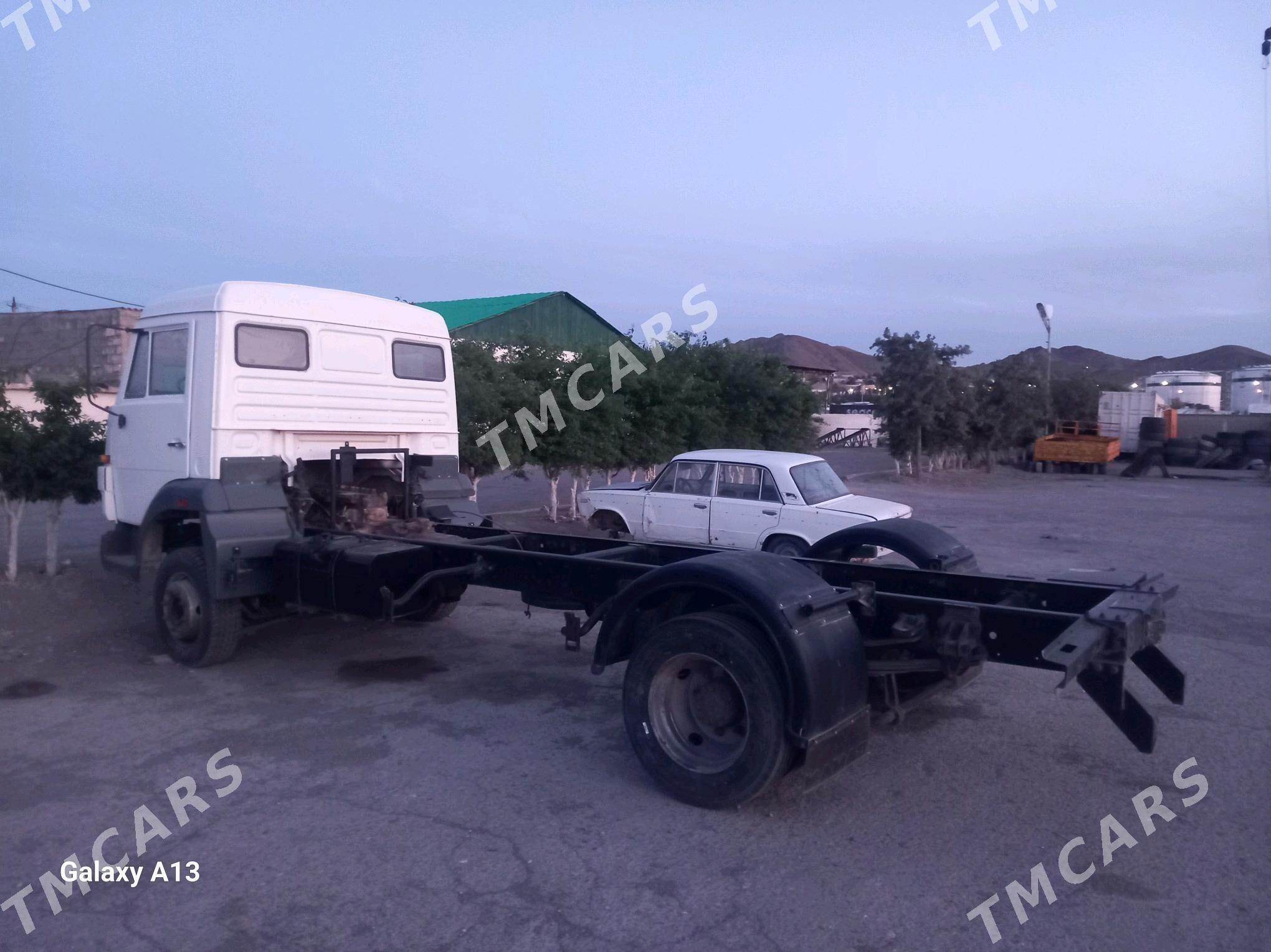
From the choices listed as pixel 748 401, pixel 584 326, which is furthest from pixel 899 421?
pixel 584 326

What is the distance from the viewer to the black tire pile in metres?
35.4

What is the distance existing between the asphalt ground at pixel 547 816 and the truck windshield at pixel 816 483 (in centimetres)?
380

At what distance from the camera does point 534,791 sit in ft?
17.0

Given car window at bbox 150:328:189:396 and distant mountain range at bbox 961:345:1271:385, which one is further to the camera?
distant mountain range at bbox 961:345:1271:385

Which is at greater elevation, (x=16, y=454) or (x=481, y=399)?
(x=481, y=399)

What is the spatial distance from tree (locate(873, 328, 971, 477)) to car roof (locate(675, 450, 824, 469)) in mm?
17632

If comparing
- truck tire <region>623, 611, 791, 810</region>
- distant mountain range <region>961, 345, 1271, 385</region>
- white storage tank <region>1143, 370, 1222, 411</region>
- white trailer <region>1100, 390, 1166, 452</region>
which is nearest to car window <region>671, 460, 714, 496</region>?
truck tire <region>623, 611, 791, 810</region>

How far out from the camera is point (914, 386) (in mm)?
28516

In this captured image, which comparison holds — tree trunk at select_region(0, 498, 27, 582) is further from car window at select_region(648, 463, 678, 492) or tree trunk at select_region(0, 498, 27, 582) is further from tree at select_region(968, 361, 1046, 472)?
tree at select_region(968, 361, 1046, 472)

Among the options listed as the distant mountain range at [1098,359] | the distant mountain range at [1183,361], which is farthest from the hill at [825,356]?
the distant mountain range at [1183,361]

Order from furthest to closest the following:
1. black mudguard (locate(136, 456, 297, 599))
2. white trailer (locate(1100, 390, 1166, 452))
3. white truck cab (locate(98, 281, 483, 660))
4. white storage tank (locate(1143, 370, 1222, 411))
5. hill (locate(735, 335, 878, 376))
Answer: hill (locate(735, 335, 878, 376)) < white storage tank (locate(1143, 370, 1222, 411)) < white trailer (locate(1100, 390, 1166, 452)) < white truck cab (locate(98, 281, 483, 660)) < black mudguard (locate(136, 456, 297, 599))

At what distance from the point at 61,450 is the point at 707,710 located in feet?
24.4

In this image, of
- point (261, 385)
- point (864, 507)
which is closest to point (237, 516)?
point (261, 385)

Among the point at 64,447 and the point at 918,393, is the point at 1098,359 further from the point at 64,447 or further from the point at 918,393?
the point at 64,447
